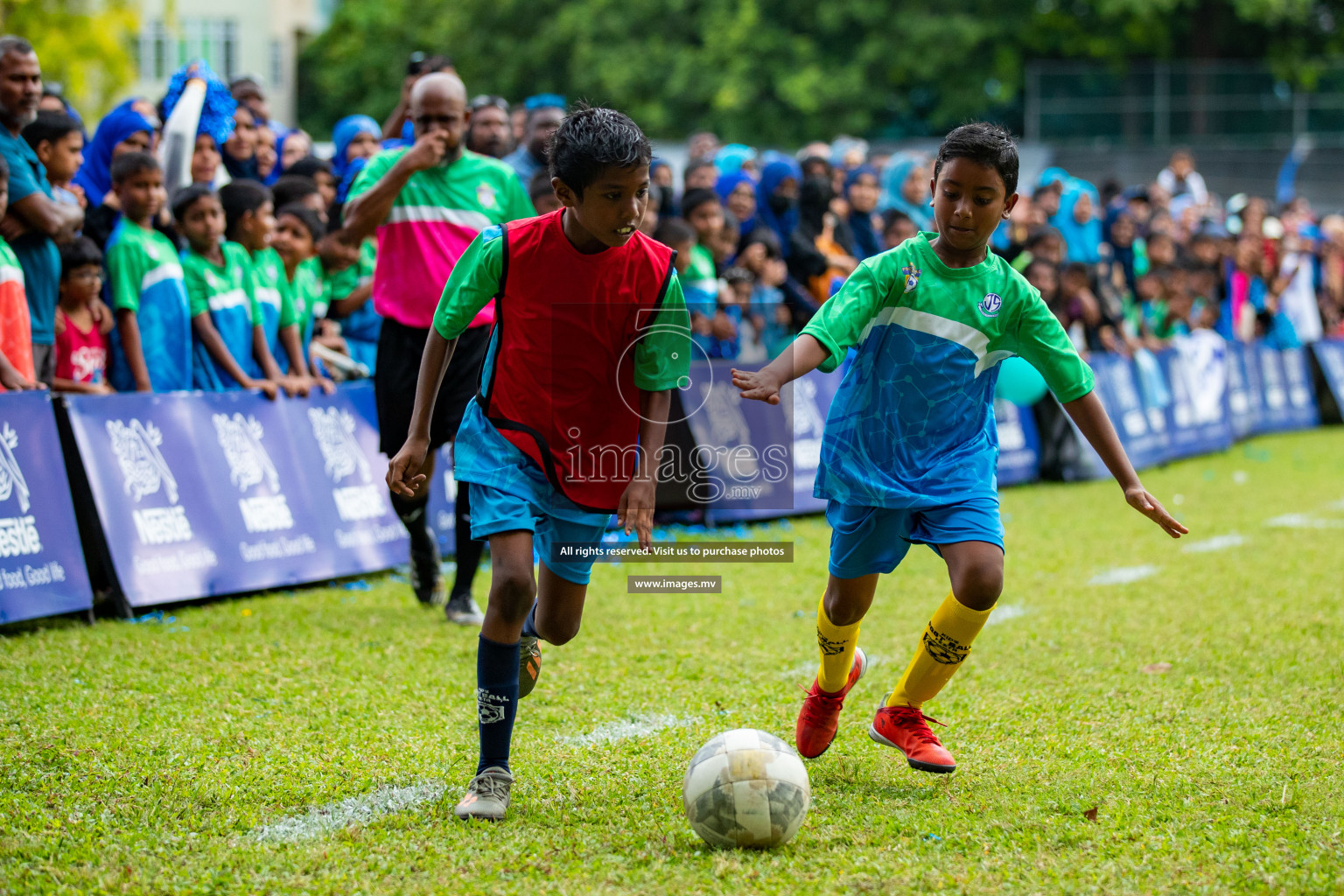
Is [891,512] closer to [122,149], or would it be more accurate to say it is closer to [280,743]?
[280,743]

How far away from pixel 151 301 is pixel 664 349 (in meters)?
4.44

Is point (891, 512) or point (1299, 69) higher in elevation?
point (1299, 69)

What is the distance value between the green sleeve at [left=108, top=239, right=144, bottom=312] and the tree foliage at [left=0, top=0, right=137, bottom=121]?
65.3ft

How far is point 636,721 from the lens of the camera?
4898 millimetres

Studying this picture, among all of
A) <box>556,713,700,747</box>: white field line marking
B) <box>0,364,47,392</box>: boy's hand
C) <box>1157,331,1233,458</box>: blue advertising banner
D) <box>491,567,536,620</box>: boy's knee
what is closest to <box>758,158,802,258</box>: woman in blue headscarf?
<box>1157,331,1233,458</box>: blue advertising banner

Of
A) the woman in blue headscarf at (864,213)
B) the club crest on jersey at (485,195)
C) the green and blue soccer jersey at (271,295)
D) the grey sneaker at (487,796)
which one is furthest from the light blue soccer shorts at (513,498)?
the woman in blue headscarf at (864,213)

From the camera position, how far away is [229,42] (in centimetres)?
5109

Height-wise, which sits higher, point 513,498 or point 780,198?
point 780,198

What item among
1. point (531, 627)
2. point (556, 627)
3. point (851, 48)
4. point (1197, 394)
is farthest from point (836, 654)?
point (851, 48)

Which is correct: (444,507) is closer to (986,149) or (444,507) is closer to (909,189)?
(986,149)

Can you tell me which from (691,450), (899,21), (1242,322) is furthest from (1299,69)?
(691,450)

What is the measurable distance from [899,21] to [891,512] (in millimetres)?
32440

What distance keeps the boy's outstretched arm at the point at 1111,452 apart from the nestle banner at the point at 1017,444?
7.83 m

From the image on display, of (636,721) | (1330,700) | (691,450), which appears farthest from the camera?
(691,450)
